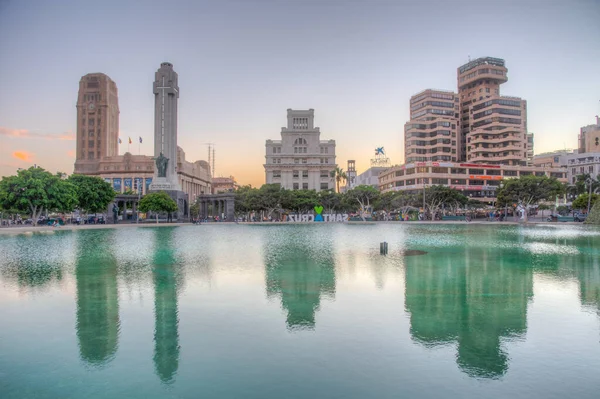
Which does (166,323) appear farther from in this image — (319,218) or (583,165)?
(583,165)

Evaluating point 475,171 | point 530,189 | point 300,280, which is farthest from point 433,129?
point 300,280

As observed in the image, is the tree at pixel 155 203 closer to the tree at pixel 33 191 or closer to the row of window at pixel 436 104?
the tree at pixel 33 191

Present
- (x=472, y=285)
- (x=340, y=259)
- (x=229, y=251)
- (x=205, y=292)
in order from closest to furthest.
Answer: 1. (x=205, y=292)
2. (x=472, y=285)
3. (x=340, y=259)
4. (x=229, y=251)

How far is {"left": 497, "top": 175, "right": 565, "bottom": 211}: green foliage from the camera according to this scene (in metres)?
74.0

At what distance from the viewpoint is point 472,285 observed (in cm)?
1595

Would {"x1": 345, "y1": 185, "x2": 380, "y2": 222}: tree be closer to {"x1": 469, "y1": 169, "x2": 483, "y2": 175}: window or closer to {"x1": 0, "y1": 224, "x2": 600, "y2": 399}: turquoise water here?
{"x1": 469, "y1": 169, "x2": 483, "y2": 175}: window

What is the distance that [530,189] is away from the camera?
74.6 m

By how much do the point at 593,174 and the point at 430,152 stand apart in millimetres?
46828

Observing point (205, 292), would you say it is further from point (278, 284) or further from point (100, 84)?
point (100, 84)

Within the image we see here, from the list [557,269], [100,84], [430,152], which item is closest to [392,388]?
[557,269]

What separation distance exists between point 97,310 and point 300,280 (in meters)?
7.41

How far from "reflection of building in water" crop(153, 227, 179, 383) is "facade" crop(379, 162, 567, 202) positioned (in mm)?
95529

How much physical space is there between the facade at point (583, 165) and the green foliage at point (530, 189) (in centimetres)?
6353

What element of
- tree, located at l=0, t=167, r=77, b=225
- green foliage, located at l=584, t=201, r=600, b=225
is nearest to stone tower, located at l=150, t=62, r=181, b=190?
tree, located at l=0, t=167, r=77, b=225
